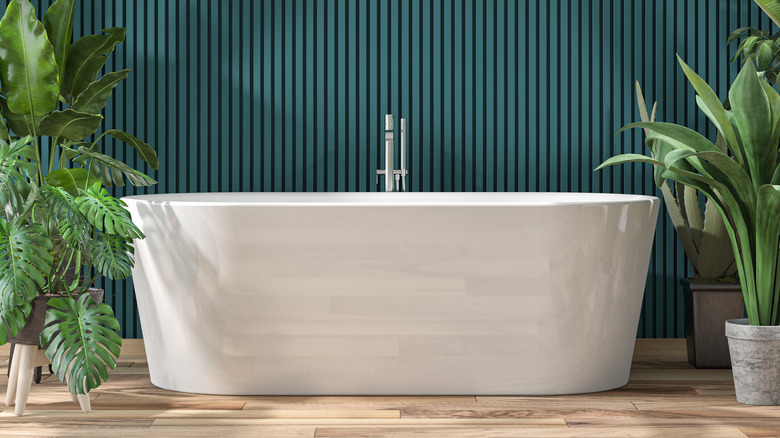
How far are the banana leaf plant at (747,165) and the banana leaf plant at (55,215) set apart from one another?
1446mm

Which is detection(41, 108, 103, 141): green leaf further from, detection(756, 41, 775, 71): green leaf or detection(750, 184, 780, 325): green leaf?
detection(756, 41, 775, 71): green leaf

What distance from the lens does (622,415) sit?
7.40 ft

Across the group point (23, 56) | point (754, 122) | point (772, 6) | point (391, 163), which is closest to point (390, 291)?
point (391, 163)

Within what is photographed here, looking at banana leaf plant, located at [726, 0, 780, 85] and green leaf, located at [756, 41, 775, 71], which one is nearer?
banana leaf plant, located at [726, 0, 780, 85]

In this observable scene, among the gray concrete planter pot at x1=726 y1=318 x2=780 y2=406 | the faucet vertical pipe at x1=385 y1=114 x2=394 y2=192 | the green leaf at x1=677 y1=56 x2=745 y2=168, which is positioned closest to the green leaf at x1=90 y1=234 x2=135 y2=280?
the faucet vertical pipe at x1=385 y1=114 x2=394 y2=192

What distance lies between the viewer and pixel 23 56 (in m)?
2.48

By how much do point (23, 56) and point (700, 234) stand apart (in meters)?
2.42

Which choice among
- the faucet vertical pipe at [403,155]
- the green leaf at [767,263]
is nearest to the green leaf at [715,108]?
the green leaf at [767,263]

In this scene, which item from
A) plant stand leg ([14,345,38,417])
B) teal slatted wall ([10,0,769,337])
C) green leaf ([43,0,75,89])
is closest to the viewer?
plant stand leg ([14,345,38,417])

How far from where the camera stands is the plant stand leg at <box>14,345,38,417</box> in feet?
7.43

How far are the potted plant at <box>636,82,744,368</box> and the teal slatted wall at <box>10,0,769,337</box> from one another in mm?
303

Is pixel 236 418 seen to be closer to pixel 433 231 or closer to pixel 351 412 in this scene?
pixel 351 412

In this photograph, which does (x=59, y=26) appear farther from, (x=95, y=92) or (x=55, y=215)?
(x=55, y=215)

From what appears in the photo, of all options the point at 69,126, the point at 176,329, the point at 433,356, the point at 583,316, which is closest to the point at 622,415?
the point at 583,316
